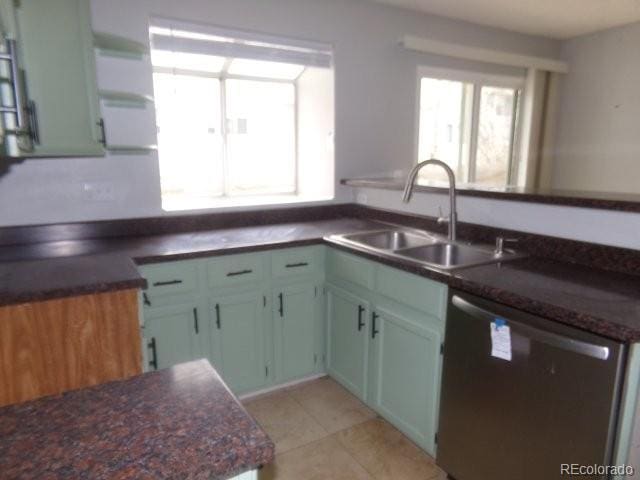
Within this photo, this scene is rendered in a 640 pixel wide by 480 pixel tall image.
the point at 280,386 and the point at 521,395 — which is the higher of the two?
the point at 521,395

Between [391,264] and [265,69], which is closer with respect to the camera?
[391,264]

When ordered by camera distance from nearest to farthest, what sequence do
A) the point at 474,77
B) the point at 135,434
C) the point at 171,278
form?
the point at 135,434 < the point at 171,278 < the point at 474,77

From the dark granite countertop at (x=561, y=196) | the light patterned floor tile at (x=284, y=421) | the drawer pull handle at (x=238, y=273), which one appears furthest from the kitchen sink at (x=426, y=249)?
the light patterned floor tile at (x=284, y=421)

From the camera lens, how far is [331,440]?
2.12 metres

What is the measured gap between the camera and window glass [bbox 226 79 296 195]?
312 centimetres

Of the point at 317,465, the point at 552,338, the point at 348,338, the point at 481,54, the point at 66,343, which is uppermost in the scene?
the point at 481,54

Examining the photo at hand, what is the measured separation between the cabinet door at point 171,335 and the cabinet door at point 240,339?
0.36ft

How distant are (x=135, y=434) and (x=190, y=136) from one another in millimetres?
2585

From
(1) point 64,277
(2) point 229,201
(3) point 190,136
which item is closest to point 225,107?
(3) point 190,136

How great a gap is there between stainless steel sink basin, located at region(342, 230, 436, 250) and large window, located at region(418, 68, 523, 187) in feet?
4.18

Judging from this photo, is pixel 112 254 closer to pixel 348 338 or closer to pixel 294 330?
pixel 294 330

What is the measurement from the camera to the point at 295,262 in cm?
239

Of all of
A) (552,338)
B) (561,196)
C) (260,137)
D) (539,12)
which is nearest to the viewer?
(552,338)

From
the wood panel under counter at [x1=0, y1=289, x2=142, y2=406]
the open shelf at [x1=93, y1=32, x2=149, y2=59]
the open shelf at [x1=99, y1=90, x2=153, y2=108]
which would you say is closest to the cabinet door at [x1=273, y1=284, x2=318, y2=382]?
the wood panel under counter at [x1=0, y1=289, x2=142, y2=406]
